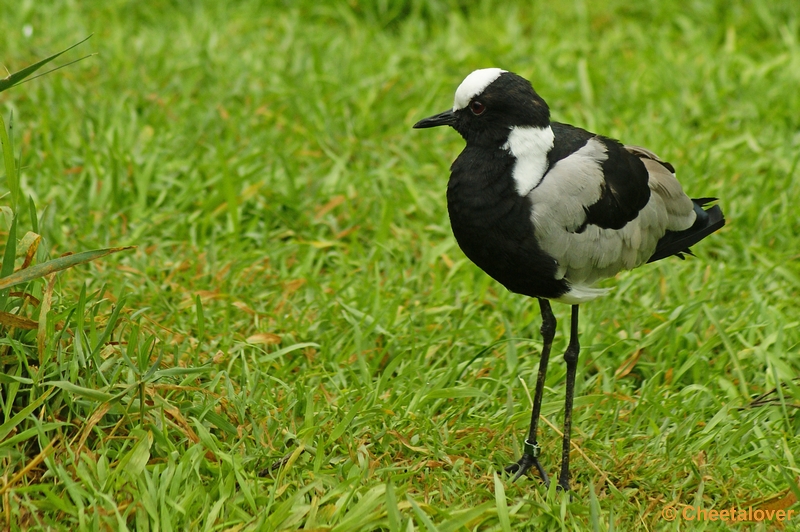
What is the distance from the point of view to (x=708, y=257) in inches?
199

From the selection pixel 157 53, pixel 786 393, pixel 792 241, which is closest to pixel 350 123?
pixel 157 53

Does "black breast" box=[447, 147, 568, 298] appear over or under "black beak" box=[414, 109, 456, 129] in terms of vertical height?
under

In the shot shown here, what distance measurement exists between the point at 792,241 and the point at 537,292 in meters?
2.26

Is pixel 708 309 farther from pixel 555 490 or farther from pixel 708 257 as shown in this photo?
pixel 555 490

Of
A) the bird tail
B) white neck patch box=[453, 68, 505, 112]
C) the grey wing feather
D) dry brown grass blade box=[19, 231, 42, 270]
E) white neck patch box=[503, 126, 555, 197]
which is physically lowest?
the bird tail

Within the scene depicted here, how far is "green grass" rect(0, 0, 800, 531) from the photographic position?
3223 millimetres

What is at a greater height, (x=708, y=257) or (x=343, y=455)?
(x=343, y=455)

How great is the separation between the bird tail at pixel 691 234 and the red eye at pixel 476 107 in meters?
1.01

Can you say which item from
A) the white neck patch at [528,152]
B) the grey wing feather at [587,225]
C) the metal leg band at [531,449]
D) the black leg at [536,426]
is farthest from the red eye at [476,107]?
the metal leg band at [531,449]

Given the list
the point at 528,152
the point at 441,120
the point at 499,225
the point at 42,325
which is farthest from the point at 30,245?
the point at 528,152

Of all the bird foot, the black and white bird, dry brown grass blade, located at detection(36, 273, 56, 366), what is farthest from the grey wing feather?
dry brown grass blade, located at detection(36, 273, 56, 366)

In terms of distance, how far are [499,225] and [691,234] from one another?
3.72ft

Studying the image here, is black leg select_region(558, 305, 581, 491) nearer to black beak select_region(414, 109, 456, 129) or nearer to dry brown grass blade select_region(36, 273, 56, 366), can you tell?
black beak select_region(414, 109, 456, 129)

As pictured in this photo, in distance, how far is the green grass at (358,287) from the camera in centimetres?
322
